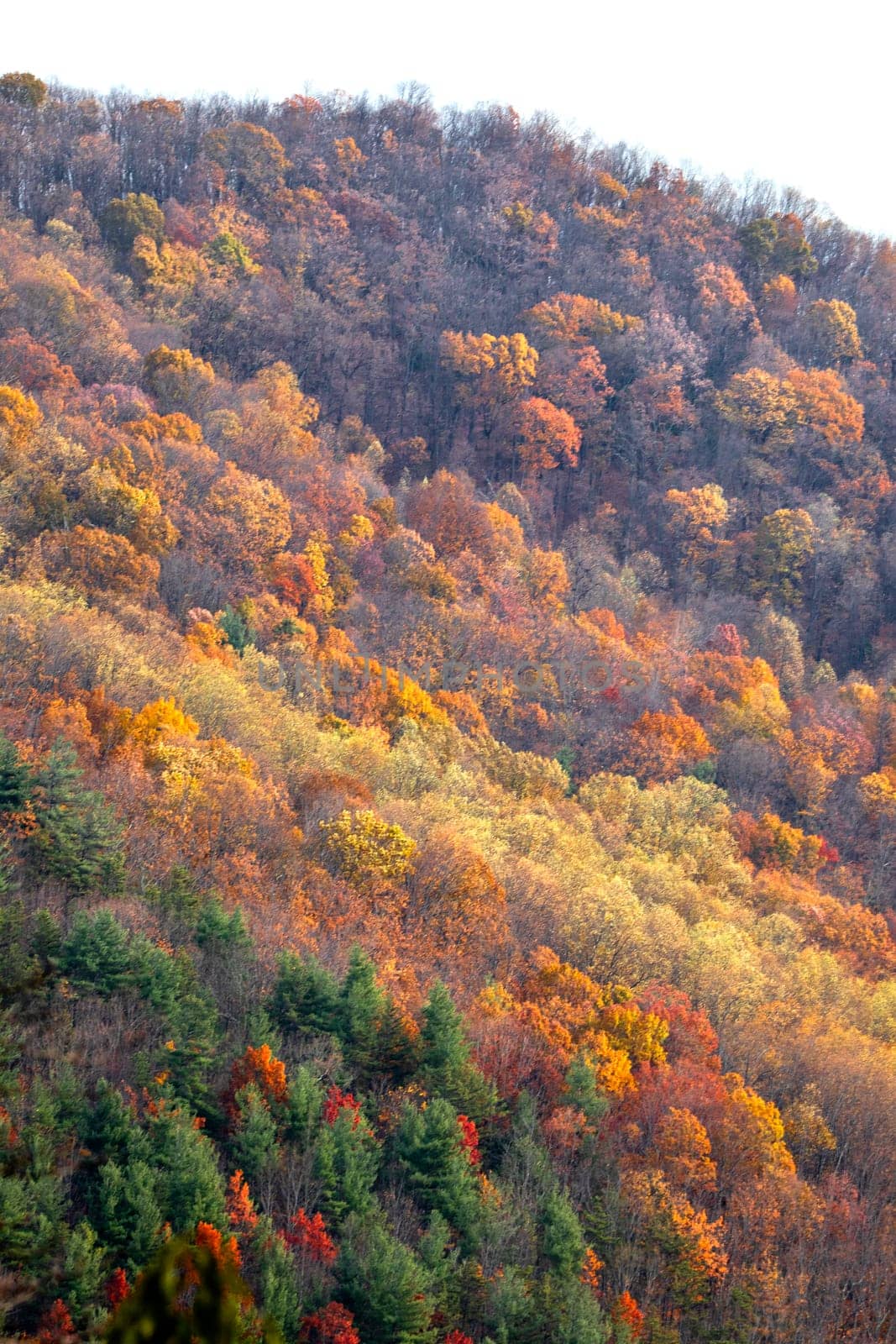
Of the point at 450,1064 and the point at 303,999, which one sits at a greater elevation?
the point at 303,999

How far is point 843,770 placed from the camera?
230 ft

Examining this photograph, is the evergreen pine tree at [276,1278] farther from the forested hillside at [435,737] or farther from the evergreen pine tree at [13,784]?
the evergreen pine tree at [13,784]

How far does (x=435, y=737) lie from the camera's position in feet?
195

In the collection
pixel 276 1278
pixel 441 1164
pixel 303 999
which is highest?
pixel 276 1278

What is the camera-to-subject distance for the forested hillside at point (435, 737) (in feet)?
99.1

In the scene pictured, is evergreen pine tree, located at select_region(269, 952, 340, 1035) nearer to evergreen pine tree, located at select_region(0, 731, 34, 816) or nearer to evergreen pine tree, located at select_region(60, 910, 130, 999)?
evergreen pine tree, located at select_region(60, 910, 130, 999)

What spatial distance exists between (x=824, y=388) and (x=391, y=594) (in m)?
42.4

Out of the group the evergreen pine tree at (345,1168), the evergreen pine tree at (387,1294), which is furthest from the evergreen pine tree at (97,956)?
the evergreen pine tree at (387,1294)

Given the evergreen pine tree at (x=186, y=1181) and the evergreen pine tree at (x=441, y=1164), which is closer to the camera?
the evergreen pine tree at (x=186, y=1181)

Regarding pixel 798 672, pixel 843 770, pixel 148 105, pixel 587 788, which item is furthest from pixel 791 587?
pixel 148 105

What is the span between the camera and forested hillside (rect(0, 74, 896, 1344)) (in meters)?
30.2

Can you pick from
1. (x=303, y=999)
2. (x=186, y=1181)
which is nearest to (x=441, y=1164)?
(x=303, y=999)

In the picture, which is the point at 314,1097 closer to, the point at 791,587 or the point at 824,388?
the point at 791,587

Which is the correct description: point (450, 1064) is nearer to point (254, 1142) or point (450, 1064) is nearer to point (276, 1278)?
point (254, 1142)
